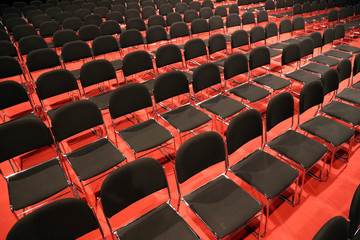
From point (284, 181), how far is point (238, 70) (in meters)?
2.12

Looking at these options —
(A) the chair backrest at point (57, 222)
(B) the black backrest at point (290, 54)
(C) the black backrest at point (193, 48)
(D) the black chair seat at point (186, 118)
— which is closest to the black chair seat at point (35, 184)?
(A) the chair backrest at point (57, 222)

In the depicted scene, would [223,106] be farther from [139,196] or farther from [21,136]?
[21,136]

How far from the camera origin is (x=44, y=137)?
8.86 feet

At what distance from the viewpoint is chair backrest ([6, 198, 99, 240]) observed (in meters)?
1.62

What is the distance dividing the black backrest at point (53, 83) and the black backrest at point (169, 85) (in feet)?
4.17

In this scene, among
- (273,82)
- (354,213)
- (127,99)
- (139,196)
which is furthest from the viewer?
(273,82)

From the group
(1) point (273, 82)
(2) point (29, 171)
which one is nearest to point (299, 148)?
(1) point (273, 82)

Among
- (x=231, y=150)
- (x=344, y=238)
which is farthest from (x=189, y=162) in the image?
(x=344, y=238)

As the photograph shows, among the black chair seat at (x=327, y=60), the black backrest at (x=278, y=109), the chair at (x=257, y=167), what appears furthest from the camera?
the black chair seat at (x=327, y=60)

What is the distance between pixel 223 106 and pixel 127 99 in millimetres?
1304

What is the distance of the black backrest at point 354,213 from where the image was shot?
1.84 m

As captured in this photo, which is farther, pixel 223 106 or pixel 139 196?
pixel 223 106

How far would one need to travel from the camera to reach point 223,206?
7.11ft

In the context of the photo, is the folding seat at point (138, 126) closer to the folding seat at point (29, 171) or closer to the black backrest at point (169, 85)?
the black backrest at point (169, 85)
